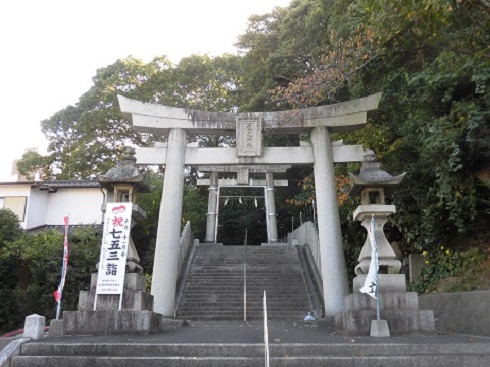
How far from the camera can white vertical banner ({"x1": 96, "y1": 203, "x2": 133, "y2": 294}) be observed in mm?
7770

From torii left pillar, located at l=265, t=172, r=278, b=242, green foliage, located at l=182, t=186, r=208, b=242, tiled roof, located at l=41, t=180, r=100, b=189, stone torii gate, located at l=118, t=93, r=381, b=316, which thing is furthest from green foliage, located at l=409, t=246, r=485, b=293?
tiled roof, located at l=41, t=180, r=100, b=189

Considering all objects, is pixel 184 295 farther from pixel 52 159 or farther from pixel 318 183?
pixel 52 159

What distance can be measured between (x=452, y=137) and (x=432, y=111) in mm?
1760

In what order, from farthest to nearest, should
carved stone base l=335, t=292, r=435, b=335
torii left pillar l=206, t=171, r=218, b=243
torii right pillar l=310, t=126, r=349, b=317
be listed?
torii left pillar l=206, t=171, r=218, b=243 < torii right pillar l=310, t=126, r=349, b=317 < carved stone base l=335, t=292, r=435, b=335

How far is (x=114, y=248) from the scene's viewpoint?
313 inches

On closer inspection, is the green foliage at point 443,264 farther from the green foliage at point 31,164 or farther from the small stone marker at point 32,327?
the green foliage at point 31,164

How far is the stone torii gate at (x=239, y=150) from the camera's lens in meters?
10.9

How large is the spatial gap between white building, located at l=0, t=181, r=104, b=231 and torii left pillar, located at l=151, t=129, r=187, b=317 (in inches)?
488

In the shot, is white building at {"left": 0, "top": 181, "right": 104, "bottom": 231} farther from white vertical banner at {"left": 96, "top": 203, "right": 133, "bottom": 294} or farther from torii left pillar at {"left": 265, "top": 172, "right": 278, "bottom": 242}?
white vertical banner at {"left": 96, "top": 203, "right": 133, "bottom": 294}

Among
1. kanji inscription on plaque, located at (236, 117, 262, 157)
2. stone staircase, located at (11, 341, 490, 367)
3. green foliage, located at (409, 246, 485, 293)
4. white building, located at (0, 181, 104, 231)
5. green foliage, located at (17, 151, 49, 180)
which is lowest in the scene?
stone staircase, located at (11, 341, 490, 367)

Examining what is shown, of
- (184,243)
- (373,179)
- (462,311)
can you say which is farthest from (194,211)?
(462,311)

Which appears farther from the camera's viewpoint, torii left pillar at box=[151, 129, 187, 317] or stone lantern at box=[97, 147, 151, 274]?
torii left pillar at box=[151, 129, 187, 317]

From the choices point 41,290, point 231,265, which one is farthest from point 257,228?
point 41,290

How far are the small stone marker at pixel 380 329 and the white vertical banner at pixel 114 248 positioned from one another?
427cm
